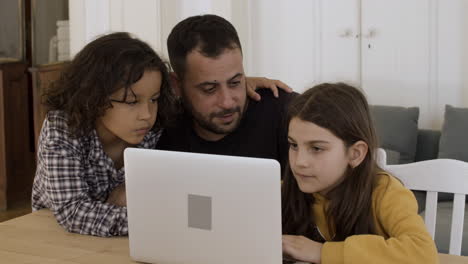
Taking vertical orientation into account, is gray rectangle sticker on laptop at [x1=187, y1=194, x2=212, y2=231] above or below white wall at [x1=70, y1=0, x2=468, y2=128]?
below

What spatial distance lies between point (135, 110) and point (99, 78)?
5.2 inches

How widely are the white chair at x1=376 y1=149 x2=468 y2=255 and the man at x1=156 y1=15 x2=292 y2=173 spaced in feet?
1.36

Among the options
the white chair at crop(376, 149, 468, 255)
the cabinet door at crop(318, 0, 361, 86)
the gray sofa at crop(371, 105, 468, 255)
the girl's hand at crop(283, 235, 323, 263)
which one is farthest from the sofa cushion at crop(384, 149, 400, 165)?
the girl's hand at crop(283, 235, 323, 263)

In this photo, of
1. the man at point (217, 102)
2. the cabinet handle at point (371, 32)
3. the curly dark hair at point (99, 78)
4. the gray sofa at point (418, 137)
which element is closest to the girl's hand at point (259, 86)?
→ the man at point (217, 102)

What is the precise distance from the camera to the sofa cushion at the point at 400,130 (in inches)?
148

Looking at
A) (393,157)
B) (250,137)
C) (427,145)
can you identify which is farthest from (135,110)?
(427,145)

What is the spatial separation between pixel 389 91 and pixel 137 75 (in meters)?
2.36

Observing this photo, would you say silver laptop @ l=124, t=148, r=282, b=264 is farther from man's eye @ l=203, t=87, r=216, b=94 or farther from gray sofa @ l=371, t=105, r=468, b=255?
gray sofa @ l=371, t=105, r=468, b=255

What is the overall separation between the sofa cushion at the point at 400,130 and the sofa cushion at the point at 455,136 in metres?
0.16

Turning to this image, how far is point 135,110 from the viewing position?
193cm

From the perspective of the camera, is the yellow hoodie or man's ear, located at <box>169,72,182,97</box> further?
man's ear, located at <box>169,72,182,97</box>

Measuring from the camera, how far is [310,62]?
420 cm

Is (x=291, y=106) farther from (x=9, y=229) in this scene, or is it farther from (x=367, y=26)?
(x=367, y=26)

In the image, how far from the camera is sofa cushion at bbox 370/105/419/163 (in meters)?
3.75
